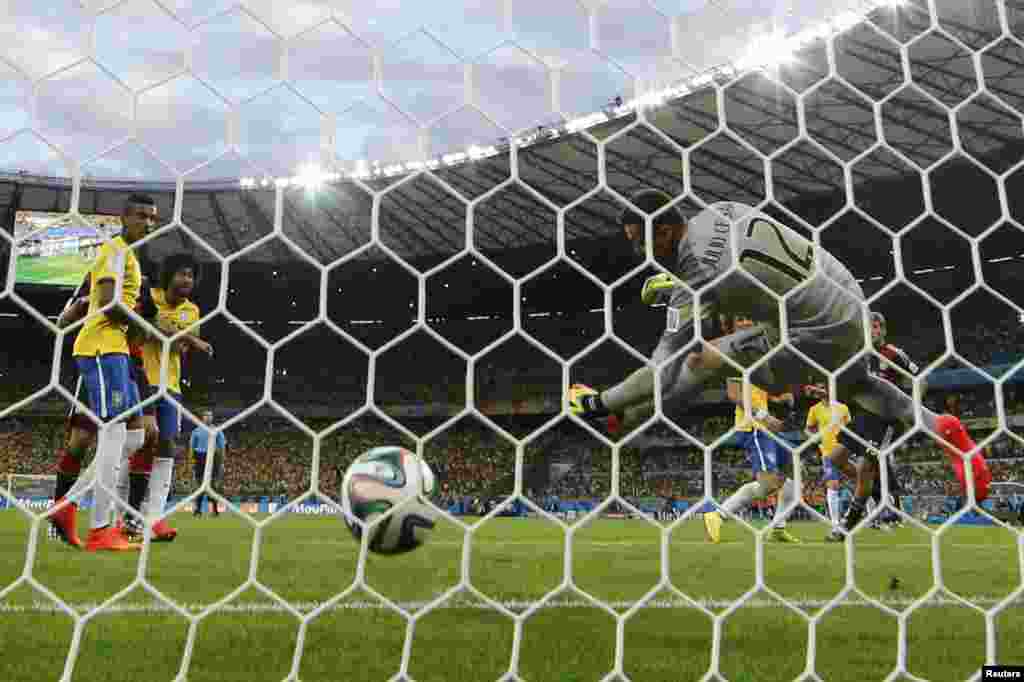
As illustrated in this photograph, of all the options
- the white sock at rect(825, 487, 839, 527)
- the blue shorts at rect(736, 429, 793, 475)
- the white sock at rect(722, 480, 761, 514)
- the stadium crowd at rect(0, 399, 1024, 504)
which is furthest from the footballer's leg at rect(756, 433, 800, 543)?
the stadium crowd at rect(0, 399, 1024, 504)

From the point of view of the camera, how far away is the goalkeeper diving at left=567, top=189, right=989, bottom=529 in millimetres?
2250

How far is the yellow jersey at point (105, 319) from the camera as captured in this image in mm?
1987

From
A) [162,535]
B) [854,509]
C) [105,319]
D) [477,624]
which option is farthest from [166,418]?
[854,509]

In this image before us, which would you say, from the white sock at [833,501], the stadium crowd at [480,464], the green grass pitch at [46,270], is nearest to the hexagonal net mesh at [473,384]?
the green grass pitch at [46,270]

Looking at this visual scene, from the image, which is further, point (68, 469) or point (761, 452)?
point (761, 452)

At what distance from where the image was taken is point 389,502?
225 cm

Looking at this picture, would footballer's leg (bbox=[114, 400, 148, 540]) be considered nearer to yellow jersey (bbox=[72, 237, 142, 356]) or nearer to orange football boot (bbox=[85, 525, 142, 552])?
orange football boot (bbox=[85, 525, 142, 552])

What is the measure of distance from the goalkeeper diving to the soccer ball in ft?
1.77

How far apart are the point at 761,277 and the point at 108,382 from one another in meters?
2.30

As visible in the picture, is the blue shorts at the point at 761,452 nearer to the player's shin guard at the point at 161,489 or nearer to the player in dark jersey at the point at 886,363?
the player in dark jersey at the point at 886,363

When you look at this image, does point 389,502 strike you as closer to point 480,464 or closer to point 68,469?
point 68,469

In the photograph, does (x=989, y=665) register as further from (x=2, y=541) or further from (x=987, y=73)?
(x=987, y=73)

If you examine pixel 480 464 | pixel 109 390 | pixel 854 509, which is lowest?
pixel 480 464

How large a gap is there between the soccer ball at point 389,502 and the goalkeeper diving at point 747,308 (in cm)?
54
